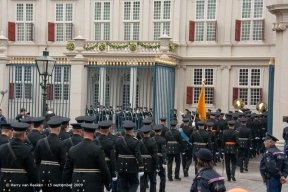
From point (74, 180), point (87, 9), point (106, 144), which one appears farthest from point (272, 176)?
point (87, 9)

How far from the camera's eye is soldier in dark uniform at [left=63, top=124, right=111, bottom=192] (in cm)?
952

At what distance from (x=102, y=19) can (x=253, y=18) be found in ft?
30.2

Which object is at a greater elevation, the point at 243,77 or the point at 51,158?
the point at 243,77

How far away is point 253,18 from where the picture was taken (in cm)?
3303

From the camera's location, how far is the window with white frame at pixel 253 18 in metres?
33.0

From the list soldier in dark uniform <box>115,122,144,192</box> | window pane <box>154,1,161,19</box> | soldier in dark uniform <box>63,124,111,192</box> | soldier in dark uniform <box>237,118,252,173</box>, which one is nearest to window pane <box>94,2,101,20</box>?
window pane <box>154,1,161,19</box>

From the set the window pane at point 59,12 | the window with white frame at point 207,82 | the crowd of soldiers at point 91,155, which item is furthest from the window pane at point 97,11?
the crowd of soldiers at point 91,155

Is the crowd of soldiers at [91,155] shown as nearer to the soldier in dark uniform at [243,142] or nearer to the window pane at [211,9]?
the soldier in dark uniform at [243,142]

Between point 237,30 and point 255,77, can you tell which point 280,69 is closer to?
point 255,77

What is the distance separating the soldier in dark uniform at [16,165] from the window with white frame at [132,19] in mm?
26327

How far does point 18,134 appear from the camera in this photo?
945 cm

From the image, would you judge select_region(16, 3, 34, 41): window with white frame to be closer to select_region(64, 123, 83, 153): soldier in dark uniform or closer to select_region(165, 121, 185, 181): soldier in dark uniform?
select_region(165, 121, 185, 181): soldier in dark uniform

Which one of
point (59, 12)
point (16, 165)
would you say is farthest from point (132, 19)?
point (16, 165)

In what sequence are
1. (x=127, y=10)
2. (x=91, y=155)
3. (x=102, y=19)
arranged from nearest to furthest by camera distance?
(x=91, y=155) → (x=127, y=10) → (x=102, y=19)
